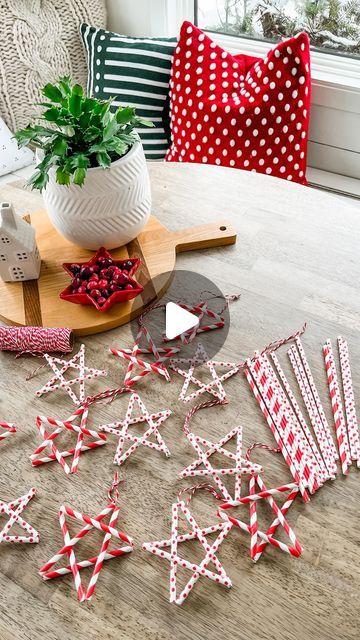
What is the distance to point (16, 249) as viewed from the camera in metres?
1.27

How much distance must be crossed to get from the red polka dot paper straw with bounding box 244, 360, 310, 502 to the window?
1.53m

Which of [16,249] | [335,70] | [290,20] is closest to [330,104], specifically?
[335,70]

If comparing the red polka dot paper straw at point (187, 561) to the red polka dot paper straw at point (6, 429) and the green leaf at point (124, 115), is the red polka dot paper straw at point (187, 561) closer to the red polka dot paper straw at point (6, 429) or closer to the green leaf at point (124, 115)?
the red polka dot paper straw at point (6, 429)

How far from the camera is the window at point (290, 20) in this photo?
2.04 meters

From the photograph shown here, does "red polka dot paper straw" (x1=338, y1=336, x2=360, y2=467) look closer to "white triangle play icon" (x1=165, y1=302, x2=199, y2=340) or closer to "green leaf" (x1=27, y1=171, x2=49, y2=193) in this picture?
"white triangle play icon" (x1=165, y1=302, x2=199, y2=340)

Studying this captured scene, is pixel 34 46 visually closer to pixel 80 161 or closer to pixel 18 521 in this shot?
pixel 80 161

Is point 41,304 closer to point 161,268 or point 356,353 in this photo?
point 161,268

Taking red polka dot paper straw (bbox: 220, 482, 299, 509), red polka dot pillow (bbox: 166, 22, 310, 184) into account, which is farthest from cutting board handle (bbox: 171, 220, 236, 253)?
red polka dot paper straw (bbox: 220, 482, 299, 509)

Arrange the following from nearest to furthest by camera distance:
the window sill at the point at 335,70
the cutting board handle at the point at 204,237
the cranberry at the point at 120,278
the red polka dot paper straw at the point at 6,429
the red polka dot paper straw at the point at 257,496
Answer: the red polka dot paper straw at the point at 257,496 → the red polka dot paper straw at the point at 6,429 → the cranberry at the point at 120,278 → the cutting board handle at the point at 204,237 → the window sill at the point at 335,70

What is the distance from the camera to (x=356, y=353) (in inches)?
44.8

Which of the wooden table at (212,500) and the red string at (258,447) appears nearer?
the wooden table at (212,500)

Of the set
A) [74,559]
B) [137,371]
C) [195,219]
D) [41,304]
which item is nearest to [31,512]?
[74,559]

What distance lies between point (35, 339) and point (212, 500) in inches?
19.6

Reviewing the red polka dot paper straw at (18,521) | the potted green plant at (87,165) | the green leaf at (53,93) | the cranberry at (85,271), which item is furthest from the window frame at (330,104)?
the red polka dot paper straw at (18,521)
